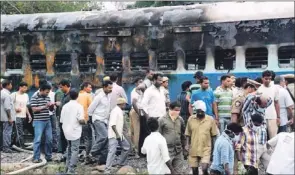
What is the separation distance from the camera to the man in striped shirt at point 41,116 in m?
9.80

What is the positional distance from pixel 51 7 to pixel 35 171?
25.4 ft

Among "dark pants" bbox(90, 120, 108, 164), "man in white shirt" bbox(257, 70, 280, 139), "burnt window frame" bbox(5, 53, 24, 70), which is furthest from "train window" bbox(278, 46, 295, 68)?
"burnt window frame" bbox(5, 53, 24, 70)

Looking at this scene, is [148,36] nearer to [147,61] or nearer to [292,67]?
[147,61]

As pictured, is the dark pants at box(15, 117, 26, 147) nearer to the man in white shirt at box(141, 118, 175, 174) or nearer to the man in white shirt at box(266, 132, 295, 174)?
the man in white shirt at box(141, 118, 175, 174)

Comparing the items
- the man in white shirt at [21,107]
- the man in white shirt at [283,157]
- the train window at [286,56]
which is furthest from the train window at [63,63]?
the man in white shirt at [283,157]

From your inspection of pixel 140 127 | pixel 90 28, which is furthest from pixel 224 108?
pixel 90 28

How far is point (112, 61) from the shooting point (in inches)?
480

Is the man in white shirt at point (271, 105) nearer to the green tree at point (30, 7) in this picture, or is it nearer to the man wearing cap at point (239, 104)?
the man wearing cap at point (239, 104)

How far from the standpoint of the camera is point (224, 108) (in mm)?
9422

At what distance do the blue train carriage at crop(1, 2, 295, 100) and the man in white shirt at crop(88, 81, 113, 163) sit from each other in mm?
1725

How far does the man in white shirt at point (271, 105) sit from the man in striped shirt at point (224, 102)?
488mm

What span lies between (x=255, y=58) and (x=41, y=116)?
A: 3797 mm

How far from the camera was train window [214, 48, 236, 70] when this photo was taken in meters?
11.2

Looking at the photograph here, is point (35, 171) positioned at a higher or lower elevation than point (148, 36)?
lower
